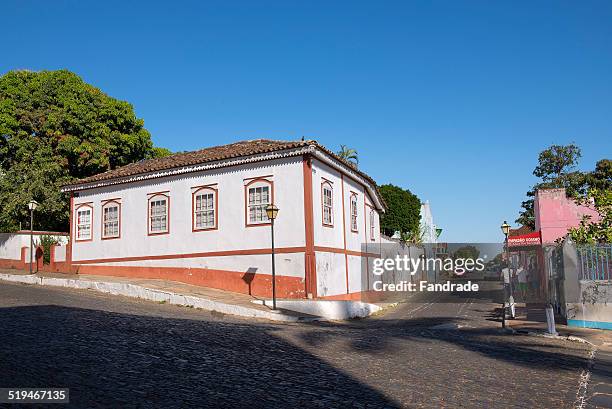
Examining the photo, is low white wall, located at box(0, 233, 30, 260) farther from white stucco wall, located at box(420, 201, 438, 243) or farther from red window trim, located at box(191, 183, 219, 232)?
white stucco wall, located at box(420, 201, 438, 243)

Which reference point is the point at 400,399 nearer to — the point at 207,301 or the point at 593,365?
the point at 593,365

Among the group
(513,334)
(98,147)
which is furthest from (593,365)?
(98,147)

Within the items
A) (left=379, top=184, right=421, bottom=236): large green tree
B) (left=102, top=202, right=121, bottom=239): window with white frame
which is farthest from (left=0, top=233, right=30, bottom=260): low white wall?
(left=379, top=184, right=421, bottom=236): large green tree

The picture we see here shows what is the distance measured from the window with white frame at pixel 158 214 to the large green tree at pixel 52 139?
24.4 ft

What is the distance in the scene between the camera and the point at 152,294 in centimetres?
1722

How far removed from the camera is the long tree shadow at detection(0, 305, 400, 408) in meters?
6.14

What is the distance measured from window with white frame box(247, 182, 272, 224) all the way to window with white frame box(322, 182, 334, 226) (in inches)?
87.6

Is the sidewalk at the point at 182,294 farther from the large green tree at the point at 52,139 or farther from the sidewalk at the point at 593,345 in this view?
the sidewalk at the point at 593,345

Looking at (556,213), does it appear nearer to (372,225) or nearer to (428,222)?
(372,225)

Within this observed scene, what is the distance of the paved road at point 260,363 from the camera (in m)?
6.40

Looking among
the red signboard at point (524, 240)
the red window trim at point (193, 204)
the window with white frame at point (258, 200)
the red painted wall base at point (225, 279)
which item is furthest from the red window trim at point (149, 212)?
the red signboard at point (524, 240)

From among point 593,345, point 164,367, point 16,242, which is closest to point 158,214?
point 16,242

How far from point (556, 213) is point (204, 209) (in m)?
18.3

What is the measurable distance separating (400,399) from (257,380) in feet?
6.66
